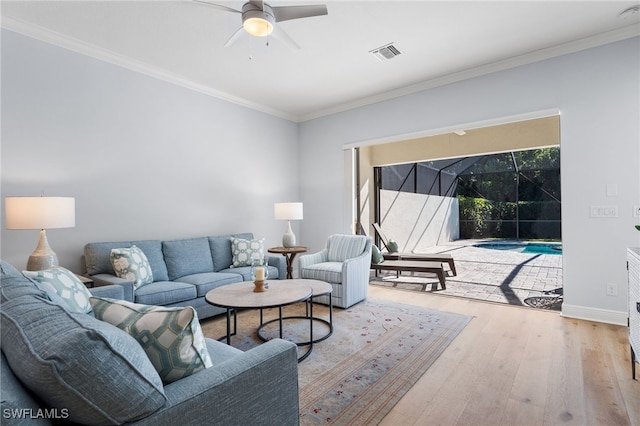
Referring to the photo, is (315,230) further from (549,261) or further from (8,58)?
(549,261)

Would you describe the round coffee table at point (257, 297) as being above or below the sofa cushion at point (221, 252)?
below

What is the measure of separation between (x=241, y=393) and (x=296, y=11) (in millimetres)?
2254

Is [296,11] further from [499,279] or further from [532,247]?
[532,247]

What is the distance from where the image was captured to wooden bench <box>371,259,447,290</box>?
4.50 m

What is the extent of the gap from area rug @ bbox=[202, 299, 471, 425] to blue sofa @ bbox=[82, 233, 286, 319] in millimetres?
399

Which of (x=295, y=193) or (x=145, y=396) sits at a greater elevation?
(x=295, y=193)

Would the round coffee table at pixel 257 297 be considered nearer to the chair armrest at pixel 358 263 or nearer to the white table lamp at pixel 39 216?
the chair armrest at pixel 358 263

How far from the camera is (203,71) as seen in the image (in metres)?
3.79

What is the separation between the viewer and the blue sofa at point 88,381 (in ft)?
2.36

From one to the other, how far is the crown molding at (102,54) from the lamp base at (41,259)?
6.08 feet

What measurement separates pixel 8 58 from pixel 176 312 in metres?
3.28

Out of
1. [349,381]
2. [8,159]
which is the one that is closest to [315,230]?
[349,381]

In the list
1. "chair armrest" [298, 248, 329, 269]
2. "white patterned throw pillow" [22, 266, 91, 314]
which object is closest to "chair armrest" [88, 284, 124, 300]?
"white patterned throw pillow" [22, 266, 91, 314]

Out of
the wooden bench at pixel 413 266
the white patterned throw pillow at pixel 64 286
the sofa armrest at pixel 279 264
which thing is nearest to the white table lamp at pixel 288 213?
the sofa armrest at pixel 279 264
